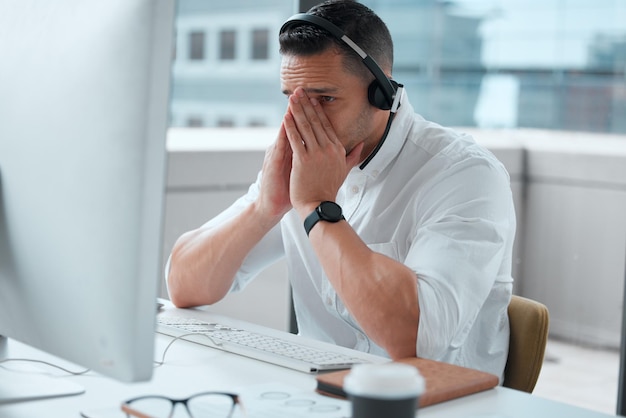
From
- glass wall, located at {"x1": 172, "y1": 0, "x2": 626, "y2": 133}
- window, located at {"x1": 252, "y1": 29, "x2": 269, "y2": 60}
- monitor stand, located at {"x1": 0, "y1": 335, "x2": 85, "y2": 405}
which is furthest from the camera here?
window, located at {"x1": 252, "y1": 29, "x2": 269, "y2": 60}

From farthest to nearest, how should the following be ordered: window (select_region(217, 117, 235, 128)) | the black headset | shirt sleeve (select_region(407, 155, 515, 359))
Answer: window (select_region(217, 117, 235, 128)), the black headset, shirt sleeve (select_region(407, 155, 515, 359))

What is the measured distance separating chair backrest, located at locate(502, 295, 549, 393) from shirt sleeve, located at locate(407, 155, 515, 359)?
0.09 metres

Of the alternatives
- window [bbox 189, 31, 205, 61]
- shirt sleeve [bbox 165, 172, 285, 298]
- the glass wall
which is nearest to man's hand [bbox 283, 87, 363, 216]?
shirt sleeve [bbox 165, 172, 285, 298]

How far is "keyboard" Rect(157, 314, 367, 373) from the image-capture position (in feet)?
4.49

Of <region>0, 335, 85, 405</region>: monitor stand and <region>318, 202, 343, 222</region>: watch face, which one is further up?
<region>318, 202, 343, 222</region>: watch face

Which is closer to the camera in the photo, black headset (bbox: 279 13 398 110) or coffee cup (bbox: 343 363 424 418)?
coffee cup (bbox: 343 363 424 418)

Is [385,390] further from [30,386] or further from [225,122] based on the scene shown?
[225,122]

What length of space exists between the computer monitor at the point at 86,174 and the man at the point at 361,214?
641 mm

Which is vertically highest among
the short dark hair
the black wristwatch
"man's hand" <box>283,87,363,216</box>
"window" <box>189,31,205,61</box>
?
"window" <box>189,31,205,61</box>

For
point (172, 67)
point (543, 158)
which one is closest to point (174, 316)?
point (172, 67)

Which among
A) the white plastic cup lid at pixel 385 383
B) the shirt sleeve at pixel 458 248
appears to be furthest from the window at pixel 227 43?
the white plastic cup lid at pixel 385 383

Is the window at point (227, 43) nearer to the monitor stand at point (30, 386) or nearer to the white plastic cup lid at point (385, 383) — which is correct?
the monitor stand at point (30, 386)

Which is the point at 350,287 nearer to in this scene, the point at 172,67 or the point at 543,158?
the point at 172,67

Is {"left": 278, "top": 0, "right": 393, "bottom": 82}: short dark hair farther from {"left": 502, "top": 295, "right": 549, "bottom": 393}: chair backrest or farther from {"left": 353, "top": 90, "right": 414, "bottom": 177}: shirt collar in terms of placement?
{"left": 502, "top": 295, "right": 549, "bottom": 393}: chair backrest
